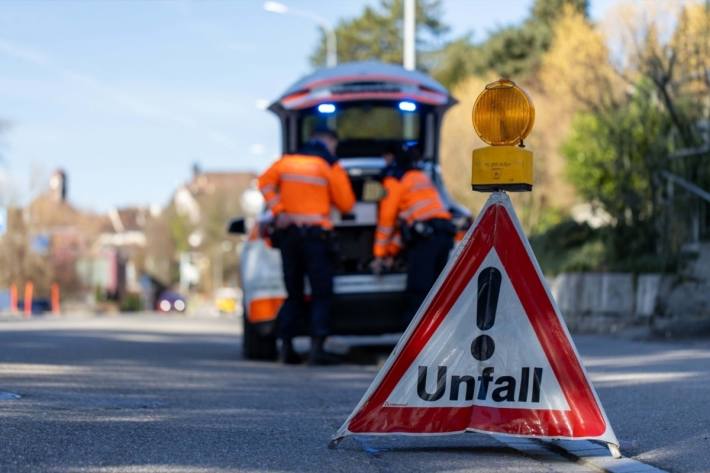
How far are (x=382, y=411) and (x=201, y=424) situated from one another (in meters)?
1.32

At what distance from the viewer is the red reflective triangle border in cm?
596

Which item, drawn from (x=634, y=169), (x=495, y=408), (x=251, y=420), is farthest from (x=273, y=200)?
(x=634, y=169)

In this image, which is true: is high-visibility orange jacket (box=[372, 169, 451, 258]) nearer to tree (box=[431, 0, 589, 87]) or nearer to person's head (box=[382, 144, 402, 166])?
person's head (box=[382, 144, 402, 166])

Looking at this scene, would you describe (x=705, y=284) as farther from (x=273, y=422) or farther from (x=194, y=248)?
(x=194, y=248)

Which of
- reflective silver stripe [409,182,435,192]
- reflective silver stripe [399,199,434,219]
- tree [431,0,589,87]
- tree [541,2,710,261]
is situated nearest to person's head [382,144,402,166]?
reflective silver stripe [409,182,435,192]

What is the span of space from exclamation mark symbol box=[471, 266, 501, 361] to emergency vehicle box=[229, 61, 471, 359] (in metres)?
5.46

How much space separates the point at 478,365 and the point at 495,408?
0.20m

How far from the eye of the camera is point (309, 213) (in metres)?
11.4

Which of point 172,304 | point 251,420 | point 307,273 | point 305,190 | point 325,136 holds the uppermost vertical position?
point 325,136

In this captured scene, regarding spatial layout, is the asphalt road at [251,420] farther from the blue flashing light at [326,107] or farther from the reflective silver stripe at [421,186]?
the blue flashing light at [326,107]

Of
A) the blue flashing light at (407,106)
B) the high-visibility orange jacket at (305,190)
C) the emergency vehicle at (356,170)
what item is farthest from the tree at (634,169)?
the high-visibility orange jacket at (305,190)

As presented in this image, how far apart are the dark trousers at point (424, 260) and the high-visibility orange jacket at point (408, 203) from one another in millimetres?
174

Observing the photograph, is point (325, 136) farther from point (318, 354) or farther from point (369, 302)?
point (318, 354)

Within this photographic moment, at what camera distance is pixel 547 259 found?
20156 millimetres
